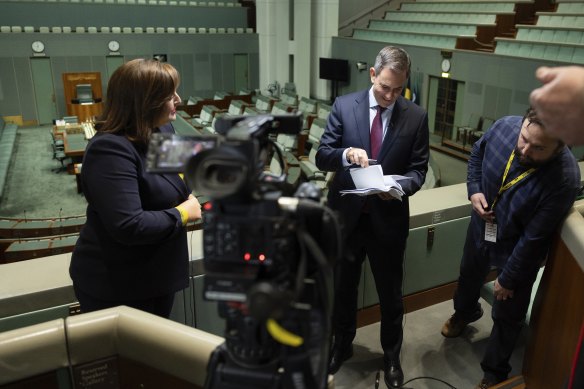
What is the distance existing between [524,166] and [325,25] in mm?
10663

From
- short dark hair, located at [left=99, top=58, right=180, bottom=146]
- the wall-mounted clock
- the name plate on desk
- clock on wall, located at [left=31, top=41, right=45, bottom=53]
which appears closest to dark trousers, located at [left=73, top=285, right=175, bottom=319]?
the name plate on desk

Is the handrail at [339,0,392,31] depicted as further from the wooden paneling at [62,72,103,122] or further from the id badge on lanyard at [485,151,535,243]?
the id badge on lanyard at [485,151,535,243]

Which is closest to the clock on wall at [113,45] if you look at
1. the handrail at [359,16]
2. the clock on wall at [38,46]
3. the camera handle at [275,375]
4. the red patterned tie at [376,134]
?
the clock on wall at [38,46]

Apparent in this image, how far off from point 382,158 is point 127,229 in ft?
3.77

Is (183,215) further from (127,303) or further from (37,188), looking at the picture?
(37,188)

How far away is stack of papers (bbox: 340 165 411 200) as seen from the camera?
6.41 ft

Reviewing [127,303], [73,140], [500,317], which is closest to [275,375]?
[127,303]

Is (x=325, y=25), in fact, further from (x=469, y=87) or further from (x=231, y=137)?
(x=231, y=137)

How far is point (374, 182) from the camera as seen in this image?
196 centimetres

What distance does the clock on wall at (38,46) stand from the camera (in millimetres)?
11913

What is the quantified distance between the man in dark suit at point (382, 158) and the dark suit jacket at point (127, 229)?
2.50 ft

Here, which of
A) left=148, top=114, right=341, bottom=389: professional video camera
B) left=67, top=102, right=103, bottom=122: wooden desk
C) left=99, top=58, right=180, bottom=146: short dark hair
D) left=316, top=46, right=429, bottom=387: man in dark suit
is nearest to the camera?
left=148, top=114, right=341, bottom=389: professional video camera

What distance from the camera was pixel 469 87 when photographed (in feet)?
26.5

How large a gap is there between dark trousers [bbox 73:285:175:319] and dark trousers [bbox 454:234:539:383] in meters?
1.47
